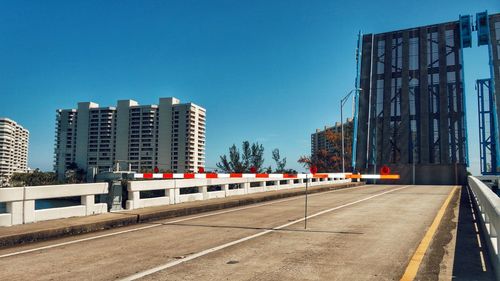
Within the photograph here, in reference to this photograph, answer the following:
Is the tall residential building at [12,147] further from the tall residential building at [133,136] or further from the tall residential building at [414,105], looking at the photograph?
the tall residential building at [414,105]

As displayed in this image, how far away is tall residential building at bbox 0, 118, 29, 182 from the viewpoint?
16262 centimetres

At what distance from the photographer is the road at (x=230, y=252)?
526 centimetres

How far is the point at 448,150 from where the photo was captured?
38.6 m

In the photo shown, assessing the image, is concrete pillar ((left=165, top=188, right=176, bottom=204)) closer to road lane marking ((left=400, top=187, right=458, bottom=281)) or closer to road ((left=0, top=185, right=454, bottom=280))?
road ((left=0, top=185, right=454, bottom=280))

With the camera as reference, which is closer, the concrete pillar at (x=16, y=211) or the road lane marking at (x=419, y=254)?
the road lane marking at (x=419, y=254)

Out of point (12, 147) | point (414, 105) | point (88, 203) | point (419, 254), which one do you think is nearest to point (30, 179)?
point (12, 147)

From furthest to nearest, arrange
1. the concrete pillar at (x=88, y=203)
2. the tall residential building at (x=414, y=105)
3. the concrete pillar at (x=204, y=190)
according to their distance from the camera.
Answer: the tall residential building at (x=414, y=105) < the concrete pillar at (x=204, y=190) < the concrete pillar at (x=88, y=203)

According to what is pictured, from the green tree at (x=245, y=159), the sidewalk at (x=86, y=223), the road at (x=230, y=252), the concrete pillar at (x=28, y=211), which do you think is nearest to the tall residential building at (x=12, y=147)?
the green tree at (x=245, y=159)

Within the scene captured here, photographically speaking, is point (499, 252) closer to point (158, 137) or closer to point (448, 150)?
point (448, 150)

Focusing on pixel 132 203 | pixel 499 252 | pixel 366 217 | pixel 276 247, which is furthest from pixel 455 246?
pixel 132 203

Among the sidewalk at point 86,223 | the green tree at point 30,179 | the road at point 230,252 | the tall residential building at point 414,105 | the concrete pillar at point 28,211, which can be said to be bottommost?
the green tree at point 30,179

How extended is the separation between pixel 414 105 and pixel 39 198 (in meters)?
37.5

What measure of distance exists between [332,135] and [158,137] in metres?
98.9

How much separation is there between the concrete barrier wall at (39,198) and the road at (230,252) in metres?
1.40
